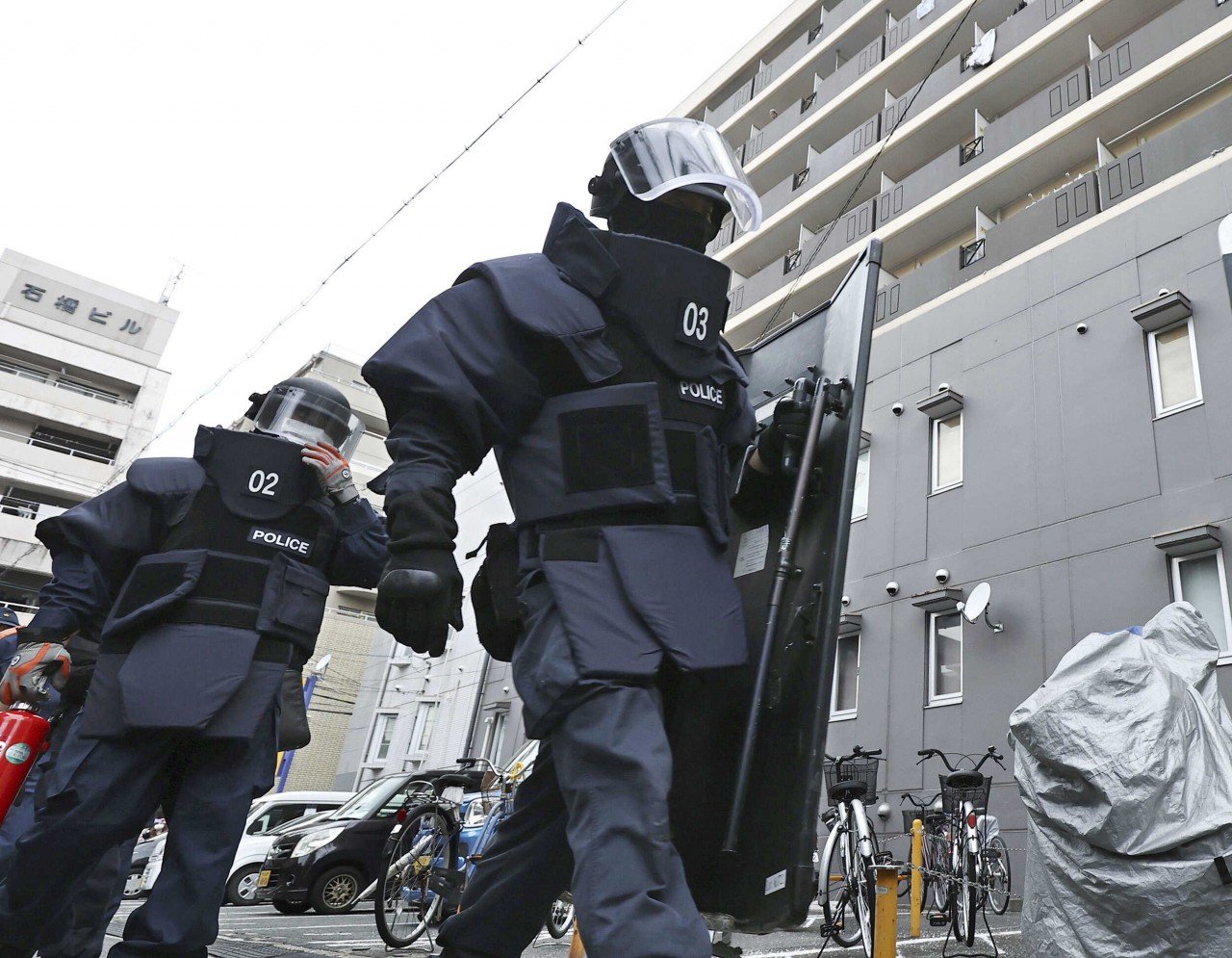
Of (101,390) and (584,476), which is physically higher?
(101,390)

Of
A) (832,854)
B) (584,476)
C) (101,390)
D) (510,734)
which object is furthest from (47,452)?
(584,476)

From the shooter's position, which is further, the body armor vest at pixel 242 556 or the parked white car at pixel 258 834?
the parked white car at pixel 258 834

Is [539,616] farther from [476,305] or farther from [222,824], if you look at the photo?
[222,824]

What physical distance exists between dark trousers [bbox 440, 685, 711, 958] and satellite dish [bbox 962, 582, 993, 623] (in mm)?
9609

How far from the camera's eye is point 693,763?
6.69 ft

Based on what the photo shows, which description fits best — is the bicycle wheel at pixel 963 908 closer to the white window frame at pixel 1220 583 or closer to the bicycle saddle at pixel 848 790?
the bicycle saddle at pixel 848 790

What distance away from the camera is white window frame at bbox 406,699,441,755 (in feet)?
83.8

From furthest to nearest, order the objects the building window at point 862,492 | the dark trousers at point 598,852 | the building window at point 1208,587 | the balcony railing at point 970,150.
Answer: the balcony railing at point 970,150 < the building window at point 862,492 < the building window at point 1208,587 < the dark trousers at point 598,852

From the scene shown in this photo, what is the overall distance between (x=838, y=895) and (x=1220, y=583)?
18.3 ft

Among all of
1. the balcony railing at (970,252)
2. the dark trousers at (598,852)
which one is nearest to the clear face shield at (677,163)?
the dark trousers at (598,852)

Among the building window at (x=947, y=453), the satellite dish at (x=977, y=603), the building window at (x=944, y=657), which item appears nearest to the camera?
the satellite dish at (x=977, y=603)

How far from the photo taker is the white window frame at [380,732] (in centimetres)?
2852

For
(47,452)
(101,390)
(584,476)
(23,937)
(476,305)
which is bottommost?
(23,937)

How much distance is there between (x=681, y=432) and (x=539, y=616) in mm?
521
